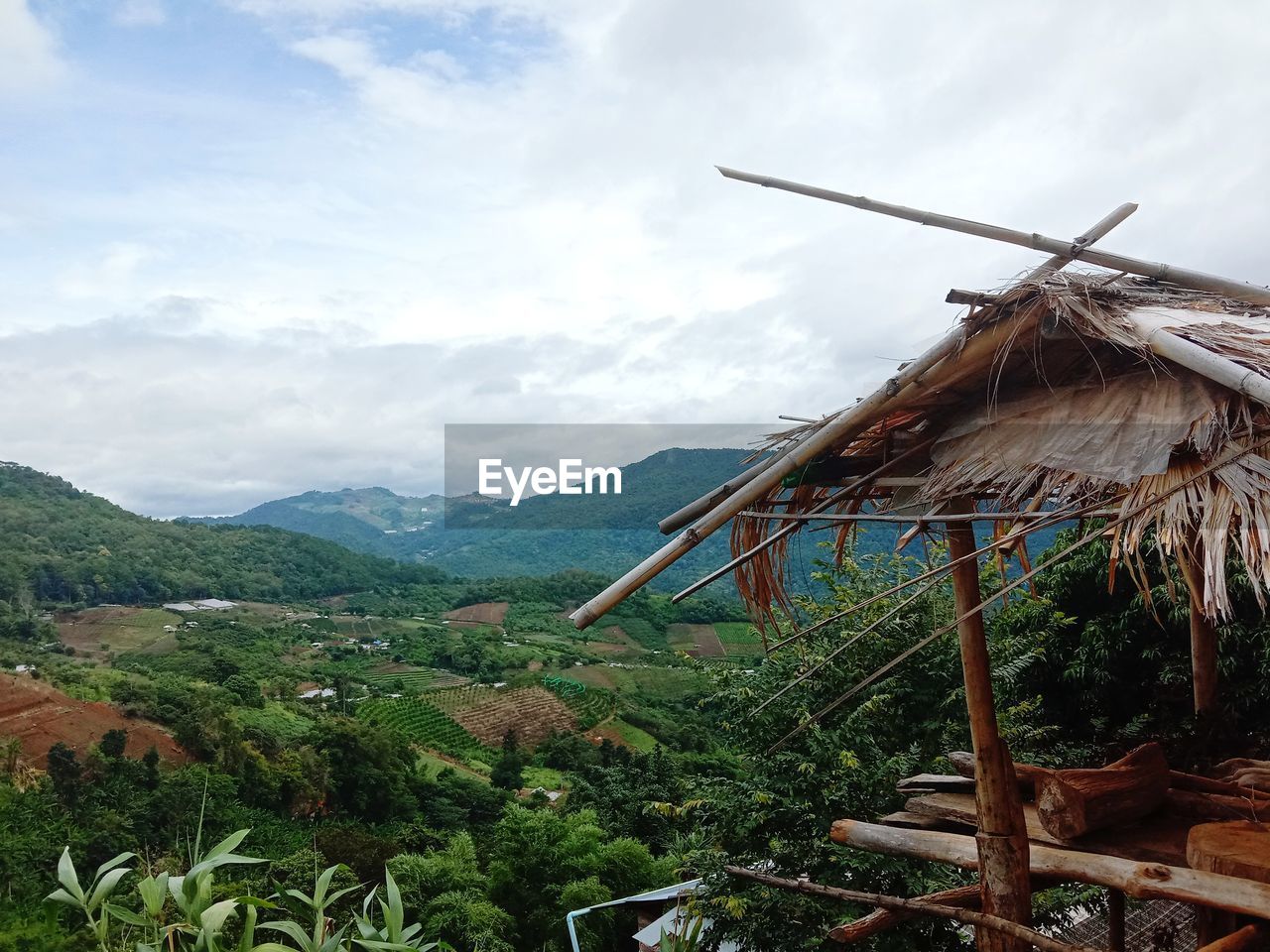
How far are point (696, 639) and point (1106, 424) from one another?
39337 millimetres

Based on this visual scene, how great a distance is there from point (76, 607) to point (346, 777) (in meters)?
19.8

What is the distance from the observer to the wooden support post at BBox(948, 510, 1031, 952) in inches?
90.3

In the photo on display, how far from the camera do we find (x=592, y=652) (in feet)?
140

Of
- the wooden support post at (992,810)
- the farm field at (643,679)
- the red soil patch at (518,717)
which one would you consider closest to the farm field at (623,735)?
the red soil patch at (518,717)

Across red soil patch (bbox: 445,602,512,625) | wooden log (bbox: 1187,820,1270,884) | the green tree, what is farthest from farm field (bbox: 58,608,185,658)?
wooden log (bbox: 1187,820,1270,884)

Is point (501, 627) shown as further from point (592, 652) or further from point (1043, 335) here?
point (1043, 335)

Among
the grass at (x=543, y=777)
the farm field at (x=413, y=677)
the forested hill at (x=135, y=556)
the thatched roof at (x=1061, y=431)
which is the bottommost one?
the grass at (x=543, y=777)

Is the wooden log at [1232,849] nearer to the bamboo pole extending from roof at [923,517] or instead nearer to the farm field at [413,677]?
the bamboo pole extending from roof at [923,517]

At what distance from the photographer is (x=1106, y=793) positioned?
2.16 metres

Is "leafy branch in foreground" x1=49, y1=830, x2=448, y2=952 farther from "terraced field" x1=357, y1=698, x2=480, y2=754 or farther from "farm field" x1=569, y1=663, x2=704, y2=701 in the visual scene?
"farm field" x1=569, y1=663, x2=704, y2=701

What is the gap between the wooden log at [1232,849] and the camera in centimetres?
182

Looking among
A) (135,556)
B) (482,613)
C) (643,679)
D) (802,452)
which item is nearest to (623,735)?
(643,679)

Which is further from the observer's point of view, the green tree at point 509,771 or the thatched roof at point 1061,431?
the green tree at point 509,771

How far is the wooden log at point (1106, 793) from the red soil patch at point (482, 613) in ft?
151
